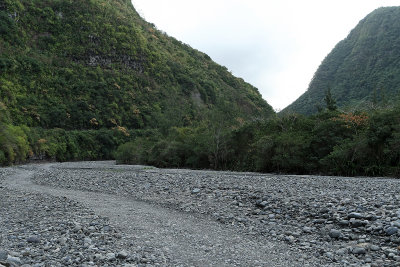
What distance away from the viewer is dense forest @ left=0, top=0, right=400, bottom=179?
2709 centimetres

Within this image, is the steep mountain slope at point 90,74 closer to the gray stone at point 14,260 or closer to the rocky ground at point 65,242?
the rocky ground at point 65,242

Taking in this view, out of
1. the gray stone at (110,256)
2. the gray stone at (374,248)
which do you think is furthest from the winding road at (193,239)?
the gray stone at (374,248)

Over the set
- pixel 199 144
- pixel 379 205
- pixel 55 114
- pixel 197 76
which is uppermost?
pixel 197 76

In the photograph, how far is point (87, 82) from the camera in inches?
3541

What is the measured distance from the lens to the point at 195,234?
8898mm

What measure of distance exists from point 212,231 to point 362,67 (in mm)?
102067

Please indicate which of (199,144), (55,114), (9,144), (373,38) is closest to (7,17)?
(55,114)

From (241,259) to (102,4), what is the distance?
416 ft

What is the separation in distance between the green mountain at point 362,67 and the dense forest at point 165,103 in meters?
0.48

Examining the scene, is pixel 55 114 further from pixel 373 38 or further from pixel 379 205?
pixel 373 38

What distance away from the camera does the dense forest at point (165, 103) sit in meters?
27.1

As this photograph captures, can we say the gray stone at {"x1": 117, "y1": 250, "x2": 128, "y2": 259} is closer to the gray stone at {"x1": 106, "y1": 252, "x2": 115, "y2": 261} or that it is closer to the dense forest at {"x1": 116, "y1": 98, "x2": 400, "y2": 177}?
the gray stone at {"x1": 106, "y1": 252, "x2": 115, "y2": 261}

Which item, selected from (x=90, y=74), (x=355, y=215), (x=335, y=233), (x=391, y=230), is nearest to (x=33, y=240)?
(x=335, y=233)

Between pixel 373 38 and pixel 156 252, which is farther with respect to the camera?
pixel 373 38
